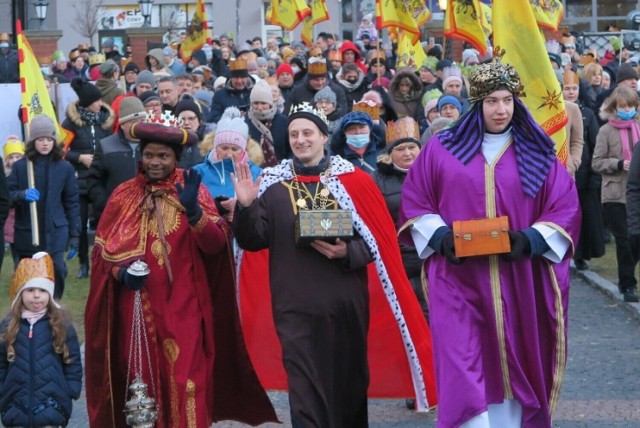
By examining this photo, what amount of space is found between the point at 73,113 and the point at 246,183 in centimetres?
783

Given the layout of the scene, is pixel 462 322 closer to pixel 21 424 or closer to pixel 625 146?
pixel 21 424

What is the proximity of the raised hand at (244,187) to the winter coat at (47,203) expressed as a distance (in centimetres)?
542

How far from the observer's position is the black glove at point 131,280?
747cm

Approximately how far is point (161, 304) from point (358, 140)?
3.08m

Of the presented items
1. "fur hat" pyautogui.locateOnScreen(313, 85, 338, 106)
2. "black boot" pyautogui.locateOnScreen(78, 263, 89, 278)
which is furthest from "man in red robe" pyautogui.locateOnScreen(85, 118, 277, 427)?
"black boot" pyautogui.locateOnScreen(78, 263, 89, 278)

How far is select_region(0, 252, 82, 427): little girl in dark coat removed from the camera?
8133 millimetres

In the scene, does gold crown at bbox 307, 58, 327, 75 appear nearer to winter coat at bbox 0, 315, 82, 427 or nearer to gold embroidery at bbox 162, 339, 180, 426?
winter coat at bbox 0, 315, 82, 427

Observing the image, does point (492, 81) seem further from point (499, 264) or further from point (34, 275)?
point (34, 275)

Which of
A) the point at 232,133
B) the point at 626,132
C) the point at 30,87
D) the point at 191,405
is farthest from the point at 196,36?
the point at 191,405

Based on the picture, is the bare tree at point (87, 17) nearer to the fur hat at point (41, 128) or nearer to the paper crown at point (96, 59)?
the paper crown at point (96, 59)

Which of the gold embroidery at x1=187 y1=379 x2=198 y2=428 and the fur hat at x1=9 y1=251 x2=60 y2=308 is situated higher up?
the fur hat at x1=9 y1=251 x2=60 y2=308

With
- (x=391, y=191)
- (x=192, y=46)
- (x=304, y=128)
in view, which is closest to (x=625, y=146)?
(x=391, y=191)

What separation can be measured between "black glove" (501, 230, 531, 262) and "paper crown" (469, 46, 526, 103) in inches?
27.1

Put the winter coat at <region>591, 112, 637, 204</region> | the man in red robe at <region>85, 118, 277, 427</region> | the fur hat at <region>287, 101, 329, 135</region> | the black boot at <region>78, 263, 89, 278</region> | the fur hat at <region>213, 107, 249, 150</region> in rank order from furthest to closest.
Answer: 1. the black boot at <region>78, 263, 89, 278</region>
2. the winter coat at <region>591, 112, 637, 204</region>
3. the fur hat at <region>213, 107, 249, 150</region>
4. the fur hat at <region>287, 101, 329, 135</region>
5. the man in red robe at <region>85, 118, 277, 427</region>
